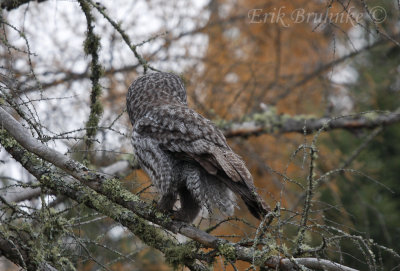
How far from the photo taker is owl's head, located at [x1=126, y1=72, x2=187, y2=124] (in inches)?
174

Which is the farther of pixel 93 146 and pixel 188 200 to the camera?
pixel 93 146

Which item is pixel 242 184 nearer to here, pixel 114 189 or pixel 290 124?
pixel 114 189

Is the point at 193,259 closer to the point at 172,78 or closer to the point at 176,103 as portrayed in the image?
the point at 176,103

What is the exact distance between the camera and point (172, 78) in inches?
191

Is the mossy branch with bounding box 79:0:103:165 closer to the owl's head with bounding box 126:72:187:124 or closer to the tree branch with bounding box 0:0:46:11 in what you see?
the owl's head with bounding box 126:72:187:124

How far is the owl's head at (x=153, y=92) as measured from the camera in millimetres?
4410

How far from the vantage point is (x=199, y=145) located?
3.70 meters

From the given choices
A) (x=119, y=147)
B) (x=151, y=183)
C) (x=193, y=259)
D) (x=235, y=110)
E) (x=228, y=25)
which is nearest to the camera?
(x=193, y=259)

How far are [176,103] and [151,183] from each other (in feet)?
2.90

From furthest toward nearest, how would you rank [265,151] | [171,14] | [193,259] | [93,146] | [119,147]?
[265,151], [171,14], [119,147], [93,146], [193,259]

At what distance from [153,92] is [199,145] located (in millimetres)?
1055

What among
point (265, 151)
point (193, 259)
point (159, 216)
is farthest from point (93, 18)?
point (265, 151)

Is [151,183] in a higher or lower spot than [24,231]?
higher

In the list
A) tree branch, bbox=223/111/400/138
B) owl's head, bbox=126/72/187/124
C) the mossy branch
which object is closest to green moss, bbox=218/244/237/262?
the mossy branch
